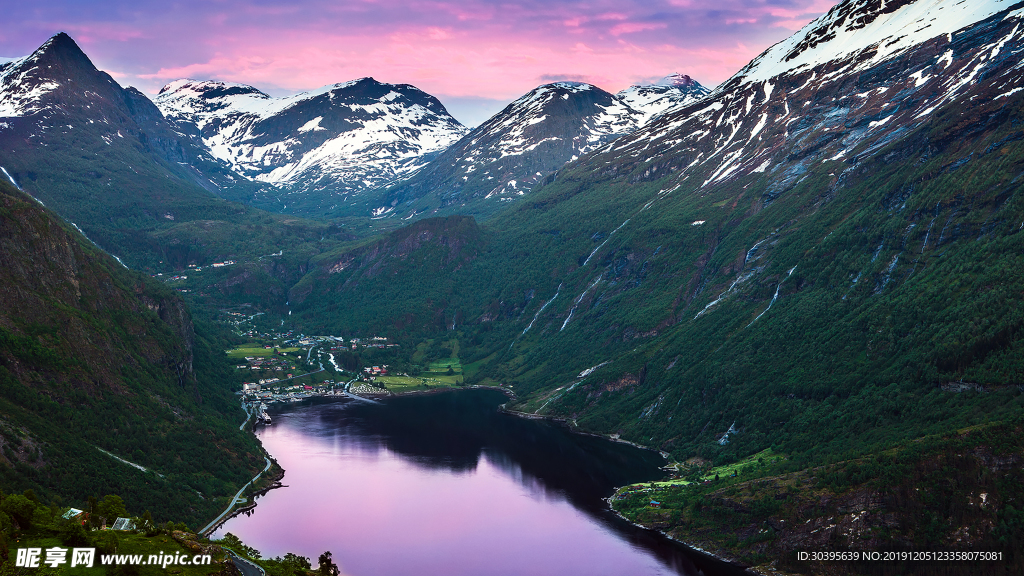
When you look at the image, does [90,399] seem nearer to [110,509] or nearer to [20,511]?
[110,509]

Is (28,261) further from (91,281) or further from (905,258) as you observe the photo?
(905,258)

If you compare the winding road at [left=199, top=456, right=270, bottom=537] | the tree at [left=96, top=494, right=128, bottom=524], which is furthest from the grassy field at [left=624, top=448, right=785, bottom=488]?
the tree at [left=96, top=494, right=128, bottom=524]

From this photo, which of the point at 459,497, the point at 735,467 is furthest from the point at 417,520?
the point at 735,467

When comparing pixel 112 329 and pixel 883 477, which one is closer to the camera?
pixel 883 477

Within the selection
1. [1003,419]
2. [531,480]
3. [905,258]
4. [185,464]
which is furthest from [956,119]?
[185,464]

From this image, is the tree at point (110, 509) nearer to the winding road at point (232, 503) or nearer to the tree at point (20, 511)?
the tree at point (20, 511)

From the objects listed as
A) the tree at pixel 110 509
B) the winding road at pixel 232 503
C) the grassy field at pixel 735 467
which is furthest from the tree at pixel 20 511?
the grassy field at pixel 735 467

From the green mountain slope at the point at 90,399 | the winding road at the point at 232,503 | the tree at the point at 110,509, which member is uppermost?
the green mountain slope at the point at 90,399

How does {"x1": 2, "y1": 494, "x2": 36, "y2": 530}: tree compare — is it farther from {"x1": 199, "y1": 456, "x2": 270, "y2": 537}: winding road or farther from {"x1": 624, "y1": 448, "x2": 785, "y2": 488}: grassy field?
{"x1": 624, "y1": 448, "x2": 785, "y2": 488}: grassy field
